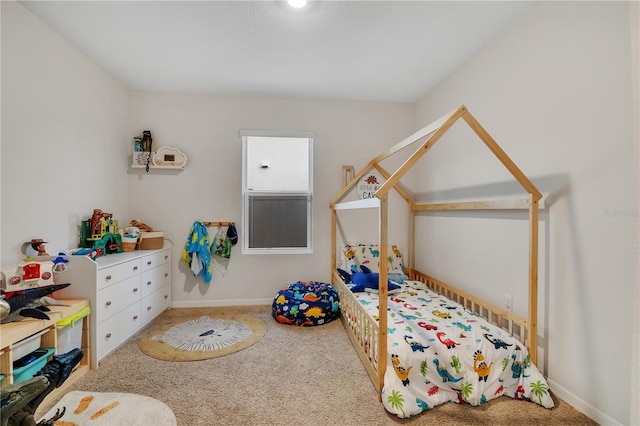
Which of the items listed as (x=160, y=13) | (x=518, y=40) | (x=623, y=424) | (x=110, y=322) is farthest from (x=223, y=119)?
(x=623, y=424)

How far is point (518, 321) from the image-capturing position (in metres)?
1.91

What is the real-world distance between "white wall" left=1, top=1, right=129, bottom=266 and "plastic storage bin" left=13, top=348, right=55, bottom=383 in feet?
2.12

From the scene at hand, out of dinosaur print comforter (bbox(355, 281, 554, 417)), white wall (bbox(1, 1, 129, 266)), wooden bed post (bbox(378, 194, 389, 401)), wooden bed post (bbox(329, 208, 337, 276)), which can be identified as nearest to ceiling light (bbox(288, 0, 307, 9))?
wooden bed post (bbox(378, 194, 389, 401))

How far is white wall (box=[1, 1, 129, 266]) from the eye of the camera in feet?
6.20

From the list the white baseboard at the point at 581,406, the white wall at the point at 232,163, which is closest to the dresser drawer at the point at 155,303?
the white wall at the point at 232,163

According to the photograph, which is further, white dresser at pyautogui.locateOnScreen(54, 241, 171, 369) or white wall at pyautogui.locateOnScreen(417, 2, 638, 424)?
white dresser at pyautogui.locateOnScreen(54, 241, 171, 369)

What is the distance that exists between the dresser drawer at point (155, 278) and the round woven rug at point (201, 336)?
368 millimetres

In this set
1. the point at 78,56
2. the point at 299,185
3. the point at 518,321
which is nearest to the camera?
the point at 518,321

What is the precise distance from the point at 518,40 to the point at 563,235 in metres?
1.39

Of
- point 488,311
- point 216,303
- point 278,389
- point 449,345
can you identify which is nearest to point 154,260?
point 216,303

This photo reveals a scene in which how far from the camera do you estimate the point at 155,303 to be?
2.98 metres

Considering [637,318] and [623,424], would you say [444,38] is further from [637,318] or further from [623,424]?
[623,424]

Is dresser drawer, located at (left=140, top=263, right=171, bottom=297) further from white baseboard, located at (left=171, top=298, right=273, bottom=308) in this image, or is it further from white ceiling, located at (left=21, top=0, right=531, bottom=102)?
white ceiling, located at (left=21, top=0, right=531, bottom=102)

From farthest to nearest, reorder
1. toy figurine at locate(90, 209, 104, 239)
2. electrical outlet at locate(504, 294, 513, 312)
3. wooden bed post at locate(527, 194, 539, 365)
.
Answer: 1. toy figurine at locate(90, 209, 104, 239)
2. electrical outlet at locate(504, 294, 513, 312)
3. wooden bed post at locate(527, 194, 539, 365)
